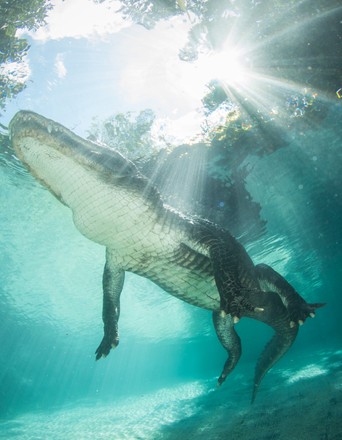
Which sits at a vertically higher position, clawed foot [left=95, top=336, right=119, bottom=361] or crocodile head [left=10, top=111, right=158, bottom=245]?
crocodile head [left=10, top=111, right=158, bottom=245]

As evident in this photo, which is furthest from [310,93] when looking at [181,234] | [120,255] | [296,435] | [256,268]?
[296,435]

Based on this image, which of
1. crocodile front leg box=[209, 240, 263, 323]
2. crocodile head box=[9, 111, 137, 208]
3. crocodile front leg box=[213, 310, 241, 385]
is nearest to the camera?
crocodile front leg box=[209, 240, 263, 323]

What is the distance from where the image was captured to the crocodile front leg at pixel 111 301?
4.43m

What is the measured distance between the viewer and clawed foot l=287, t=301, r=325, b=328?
3.71m

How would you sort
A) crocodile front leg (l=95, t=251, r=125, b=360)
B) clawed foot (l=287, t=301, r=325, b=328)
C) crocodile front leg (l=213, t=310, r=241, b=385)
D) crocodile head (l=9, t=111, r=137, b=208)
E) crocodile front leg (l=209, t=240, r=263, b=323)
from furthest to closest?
1. crocodile front leg (l=213, t=310, r=241, b=385)
2. crocodile front leg (l=95, t=251, r=125, b=360)
3. clawed foot (l=287, t=301, r=325, b=328)
4. crocodile head (l=9, t=111, r=137, b=208)
5. crocodile front leg (l=209, t=240, r=263, b=323)

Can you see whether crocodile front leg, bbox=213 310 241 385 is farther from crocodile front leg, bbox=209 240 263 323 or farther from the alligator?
crocodile front leg, bbox=209 240 263 323

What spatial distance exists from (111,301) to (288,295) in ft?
9.80

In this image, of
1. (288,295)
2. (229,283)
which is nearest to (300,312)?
(288,295)

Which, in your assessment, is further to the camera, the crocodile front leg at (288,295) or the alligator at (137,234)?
the crocodile front leg at (288,295)

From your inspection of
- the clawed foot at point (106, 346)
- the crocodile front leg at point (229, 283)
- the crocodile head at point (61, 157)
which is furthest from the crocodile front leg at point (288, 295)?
the crocodile head at point (61, 157)

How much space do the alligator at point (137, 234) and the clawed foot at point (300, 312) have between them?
0.01m

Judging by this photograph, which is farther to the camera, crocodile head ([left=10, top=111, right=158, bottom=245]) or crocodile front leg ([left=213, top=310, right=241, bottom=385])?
crocodile front leg ([left=213, top=310, right=241, bottom=385])

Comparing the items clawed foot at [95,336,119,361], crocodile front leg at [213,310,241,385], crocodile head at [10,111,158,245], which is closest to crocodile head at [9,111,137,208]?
crocodile head at [10,111,158,245]

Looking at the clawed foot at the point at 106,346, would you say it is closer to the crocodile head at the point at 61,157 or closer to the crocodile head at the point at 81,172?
the crocodile head at the point at 81,172
